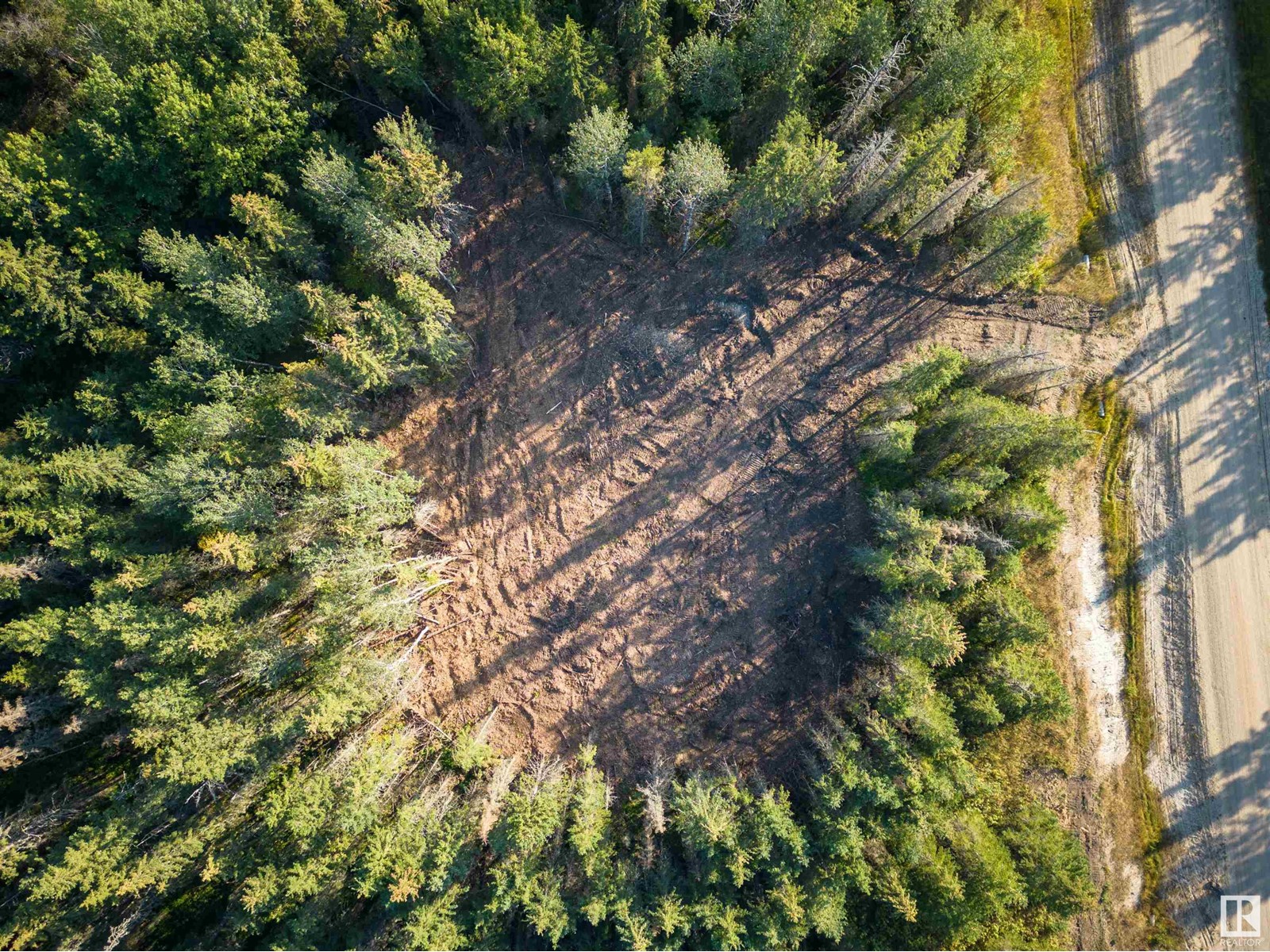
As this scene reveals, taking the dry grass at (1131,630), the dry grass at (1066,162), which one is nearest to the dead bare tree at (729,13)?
the dry grass at (1066,162)

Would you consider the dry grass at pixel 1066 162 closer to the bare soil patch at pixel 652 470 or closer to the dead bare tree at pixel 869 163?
the bare soil patch at pixel 652 470

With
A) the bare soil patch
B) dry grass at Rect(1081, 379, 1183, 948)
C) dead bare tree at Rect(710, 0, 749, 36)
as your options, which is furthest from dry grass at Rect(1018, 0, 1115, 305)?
dead bare tree at Rect(710, 0, 749, 36)

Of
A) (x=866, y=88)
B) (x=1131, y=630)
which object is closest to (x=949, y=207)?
(x=866, y=88)

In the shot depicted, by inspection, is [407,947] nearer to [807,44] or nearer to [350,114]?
[350,114]

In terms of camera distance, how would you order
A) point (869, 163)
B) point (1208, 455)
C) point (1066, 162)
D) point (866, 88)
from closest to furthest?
1. point (866, 88)
2. point (869, 163)
3. point (1208, 455)
4. point (1066, 162)

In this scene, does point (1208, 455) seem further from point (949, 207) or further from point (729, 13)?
point (729, 13)

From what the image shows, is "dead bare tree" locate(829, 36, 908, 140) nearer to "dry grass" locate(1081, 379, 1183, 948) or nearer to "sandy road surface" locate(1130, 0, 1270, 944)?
"sandy road surface" locate(1130, 0, 1270, 944)
